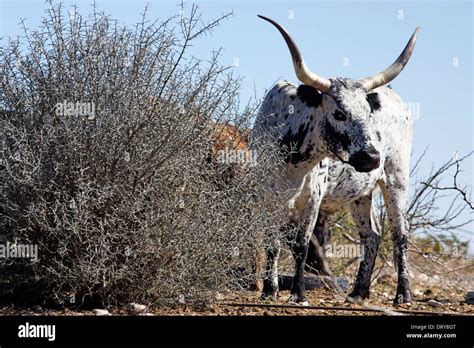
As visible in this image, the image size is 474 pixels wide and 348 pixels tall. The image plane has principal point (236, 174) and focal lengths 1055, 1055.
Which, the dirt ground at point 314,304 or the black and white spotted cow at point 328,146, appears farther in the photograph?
the black and white spotted cow at point 328,146

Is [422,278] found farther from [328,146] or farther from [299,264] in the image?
[328,146]

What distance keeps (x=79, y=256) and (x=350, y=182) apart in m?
4.12

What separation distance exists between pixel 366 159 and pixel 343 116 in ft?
1.79

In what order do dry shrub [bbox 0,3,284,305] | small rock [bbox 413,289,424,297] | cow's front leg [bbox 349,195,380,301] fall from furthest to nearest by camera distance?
small rock [bbox 413,289,424,297] → cow's front leg [bbox 349,195,380,301] → dry shrub [bbox 0,3,284,305]

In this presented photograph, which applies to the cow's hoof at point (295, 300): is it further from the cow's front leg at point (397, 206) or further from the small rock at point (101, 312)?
the small rock at point (101, 312)

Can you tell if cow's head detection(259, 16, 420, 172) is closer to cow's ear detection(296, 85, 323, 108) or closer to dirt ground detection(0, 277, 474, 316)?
cow's ear detection(296, 85, 323, 108)

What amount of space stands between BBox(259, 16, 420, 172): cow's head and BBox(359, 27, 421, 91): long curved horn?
12cm

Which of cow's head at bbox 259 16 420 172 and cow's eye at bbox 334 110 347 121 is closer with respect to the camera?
cow's head at bbox 259 16 420 172

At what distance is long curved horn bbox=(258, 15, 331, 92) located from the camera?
984cm

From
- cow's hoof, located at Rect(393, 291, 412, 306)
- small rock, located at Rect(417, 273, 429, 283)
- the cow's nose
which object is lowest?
cow's hoof, located at Rect(393, 291, 412, 306)

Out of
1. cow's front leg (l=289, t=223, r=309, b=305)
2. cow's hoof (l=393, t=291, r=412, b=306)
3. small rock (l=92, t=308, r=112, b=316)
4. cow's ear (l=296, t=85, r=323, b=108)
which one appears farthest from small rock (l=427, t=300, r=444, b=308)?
small rock (l=92, t=308, r=112, b=316)

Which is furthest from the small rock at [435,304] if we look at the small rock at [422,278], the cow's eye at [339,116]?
the small rock at [422,278]

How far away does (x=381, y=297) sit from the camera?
39.3ft

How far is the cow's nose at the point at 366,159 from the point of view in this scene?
384 inches
